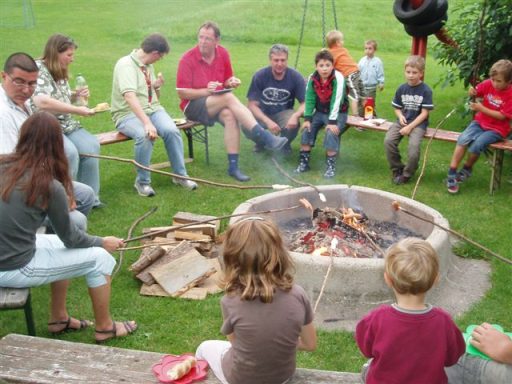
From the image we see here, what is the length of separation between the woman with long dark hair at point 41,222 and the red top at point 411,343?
1775mm

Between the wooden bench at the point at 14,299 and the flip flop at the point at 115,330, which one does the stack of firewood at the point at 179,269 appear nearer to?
the flip flop at the point at 115,330

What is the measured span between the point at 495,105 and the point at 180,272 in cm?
373

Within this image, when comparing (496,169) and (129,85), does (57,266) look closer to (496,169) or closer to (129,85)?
(129,85)

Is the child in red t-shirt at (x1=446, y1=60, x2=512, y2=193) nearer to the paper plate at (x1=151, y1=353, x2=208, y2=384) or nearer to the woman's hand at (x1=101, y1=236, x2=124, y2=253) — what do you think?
the woman's hand at (x1=101, y1=236, x2=124, y2=253)

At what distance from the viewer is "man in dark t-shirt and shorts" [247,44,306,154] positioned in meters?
7.42

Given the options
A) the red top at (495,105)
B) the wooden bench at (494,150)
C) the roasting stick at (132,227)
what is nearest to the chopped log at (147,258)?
the roasting stick at (132,227)

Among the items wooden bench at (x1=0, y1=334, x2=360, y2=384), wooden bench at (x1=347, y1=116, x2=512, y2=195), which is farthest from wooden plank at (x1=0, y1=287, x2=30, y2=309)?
wooden bench at (x1=347, y1=116, x2=512, y2=195)

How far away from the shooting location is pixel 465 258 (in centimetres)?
514

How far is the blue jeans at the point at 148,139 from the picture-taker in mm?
6406

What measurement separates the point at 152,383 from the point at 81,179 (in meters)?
3.38

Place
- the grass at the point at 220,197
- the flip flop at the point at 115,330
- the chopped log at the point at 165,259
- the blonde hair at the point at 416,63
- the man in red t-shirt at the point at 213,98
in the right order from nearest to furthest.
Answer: the flip flop at the point at 115,330 → the grass at the point at 220,197 → the chopped log at the point at 165,259 → the blonde hair at the point at 416,63 → the man in red t-shirt at the point at 213,98

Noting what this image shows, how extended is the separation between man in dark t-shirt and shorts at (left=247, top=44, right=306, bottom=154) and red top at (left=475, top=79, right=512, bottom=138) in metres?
2.00

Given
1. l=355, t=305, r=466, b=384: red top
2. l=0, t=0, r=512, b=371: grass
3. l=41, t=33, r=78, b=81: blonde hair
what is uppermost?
l=41, t=33, r=78, b=81: blonde hair

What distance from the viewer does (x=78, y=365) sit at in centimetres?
314
